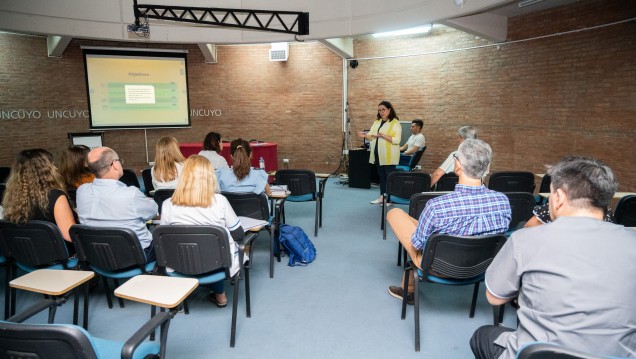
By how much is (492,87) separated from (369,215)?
369 cm

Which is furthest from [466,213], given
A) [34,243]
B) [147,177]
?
[147,177]

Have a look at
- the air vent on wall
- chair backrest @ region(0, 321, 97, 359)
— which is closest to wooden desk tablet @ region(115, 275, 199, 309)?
chair backrest @ region(0, 321, 97, 359)

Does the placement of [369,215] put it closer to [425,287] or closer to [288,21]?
[425,287]

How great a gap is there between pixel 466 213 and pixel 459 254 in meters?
0.27

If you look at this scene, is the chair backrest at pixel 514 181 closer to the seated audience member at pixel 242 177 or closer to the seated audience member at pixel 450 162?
the seated audience member at pixel 450 162

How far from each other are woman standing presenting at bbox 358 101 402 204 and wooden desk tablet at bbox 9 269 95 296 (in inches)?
187

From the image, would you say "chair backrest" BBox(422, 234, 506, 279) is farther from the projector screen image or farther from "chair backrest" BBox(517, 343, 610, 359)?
the projector screen image

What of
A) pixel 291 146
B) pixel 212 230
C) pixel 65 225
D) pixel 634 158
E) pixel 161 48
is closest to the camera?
pixel 212 230

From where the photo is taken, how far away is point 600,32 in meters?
5.80

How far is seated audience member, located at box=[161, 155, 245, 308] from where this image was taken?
2.74m

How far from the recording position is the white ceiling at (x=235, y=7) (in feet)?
21.1

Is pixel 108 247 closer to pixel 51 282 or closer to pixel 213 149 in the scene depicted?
pixel 51 282

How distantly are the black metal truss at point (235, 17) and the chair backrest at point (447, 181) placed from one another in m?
4.23

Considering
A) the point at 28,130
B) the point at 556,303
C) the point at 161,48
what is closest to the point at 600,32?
the point at 556,303
